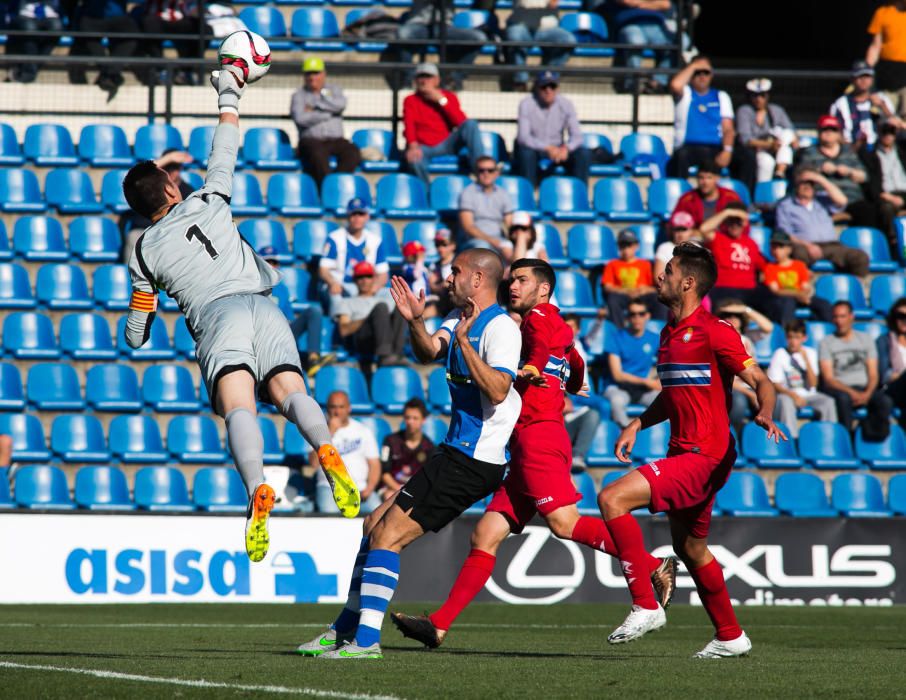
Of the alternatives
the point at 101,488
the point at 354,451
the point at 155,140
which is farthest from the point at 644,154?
the point at 101,488

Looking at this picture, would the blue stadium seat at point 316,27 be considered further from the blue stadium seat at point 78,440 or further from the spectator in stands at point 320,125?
the blue stadium seat at point 78,440

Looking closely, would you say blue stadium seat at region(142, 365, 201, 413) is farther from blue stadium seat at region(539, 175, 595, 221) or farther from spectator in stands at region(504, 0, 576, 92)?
spectator in stands at region(504, 0, 576, 92)

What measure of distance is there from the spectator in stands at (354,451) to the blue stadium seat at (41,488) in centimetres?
265

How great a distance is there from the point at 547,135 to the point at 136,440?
676 centimetres

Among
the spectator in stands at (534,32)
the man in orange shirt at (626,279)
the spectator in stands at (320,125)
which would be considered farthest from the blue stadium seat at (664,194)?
the spectator in stands at (320,125)

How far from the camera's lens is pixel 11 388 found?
15.3 meters

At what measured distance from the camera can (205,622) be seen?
36.0ft

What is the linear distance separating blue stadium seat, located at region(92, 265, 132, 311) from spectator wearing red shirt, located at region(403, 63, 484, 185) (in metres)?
3.95

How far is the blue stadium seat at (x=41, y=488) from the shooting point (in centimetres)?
1434

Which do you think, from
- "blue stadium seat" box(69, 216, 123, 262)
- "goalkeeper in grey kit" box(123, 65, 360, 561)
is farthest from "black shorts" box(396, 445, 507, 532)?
"blue stadium seat" box(69, 216, 123, 262)

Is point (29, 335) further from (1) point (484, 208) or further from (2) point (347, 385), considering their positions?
(1) point (484, 208)

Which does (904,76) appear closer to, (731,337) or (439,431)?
(439,431)

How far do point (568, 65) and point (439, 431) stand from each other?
7.32 metres

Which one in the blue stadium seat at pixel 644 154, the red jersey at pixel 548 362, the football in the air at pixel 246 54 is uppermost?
the football in the air at pixel 246 54
